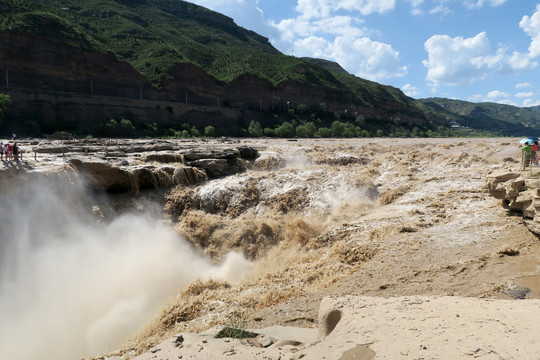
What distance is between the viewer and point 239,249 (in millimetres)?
12742

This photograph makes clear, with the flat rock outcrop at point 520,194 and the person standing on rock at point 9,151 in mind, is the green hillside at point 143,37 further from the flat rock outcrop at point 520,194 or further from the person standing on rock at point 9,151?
the flat rock outcrop at point 520,194

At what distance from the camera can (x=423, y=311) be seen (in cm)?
441

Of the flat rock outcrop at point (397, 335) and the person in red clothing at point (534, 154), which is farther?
the person in red clothing at point (534, 154)

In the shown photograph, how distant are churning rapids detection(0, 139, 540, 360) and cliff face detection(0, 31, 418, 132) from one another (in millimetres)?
31259

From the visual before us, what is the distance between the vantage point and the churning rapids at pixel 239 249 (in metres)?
7.32

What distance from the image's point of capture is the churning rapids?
7320 mm

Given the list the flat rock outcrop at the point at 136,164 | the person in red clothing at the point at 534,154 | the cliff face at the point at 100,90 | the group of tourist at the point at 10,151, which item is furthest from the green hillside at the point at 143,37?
the person in red clothing at the point at 534,154

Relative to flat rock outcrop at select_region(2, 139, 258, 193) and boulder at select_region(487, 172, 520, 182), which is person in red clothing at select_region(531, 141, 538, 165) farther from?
flat rock outcrop at select_region(2, 139, 258, 193)

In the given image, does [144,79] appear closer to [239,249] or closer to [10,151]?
[10,151]

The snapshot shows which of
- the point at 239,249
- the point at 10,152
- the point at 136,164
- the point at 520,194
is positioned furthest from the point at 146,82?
the point at 520,194

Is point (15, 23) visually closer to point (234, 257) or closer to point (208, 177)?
point (208, 177)

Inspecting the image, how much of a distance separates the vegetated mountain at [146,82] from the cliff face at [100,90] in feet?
0.40

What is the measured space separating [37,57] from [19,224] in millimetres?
42344

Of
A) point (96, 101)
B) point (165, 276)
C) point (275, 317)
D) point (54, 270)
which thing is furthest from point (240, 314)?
point (96, 101)
